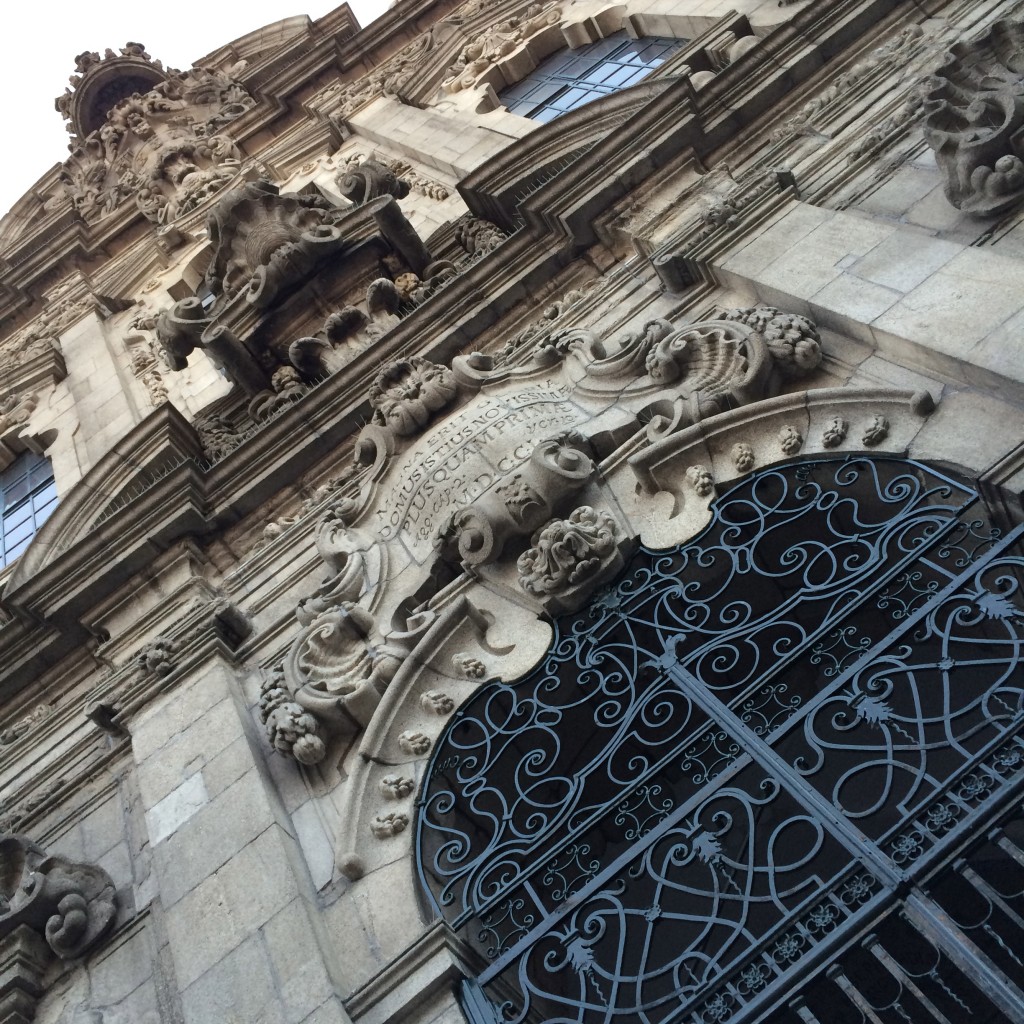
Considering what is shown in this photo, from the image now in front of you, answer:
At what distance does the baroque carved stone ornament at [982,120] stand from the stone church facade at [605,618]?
29mm

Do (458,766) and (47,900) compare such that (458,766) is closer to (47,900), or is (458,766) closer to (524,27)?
(47,900)

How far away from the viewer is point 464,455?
8.25 meters

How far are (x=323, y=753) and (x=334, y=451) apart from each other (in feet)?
11.2

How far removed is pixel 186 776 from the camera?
299 inches

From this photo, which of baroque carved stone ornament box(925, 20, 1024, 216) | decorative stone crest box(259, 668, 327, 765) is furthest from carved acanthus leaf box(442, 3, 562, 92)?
decorative stone crest box(259, 668, 327, 765)

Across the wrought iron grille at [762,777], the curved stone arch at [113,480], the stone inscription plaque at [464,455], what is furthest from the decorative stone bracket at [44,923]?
the curved stone arch at [113,480]

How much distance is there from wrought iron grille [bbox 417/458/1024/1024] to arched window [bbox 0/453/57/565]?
8.19 metres

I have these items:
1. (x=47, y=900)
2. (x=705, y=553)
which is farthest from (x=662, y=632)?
(x=47, y=900)

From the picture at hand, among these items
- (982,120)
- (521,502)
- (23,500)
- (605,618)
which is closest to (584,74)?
(23,500)

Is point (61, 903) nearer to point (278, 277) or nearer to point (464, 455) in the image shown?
point (464, 455)

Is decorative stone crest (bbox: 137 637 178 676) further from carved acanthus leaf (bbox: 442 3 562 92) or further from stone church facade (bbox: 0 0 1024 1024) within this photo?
carved acanthus leaf (bbox: 442 3 562 92)

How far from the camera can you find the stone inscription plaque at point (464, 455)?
26.5 feet

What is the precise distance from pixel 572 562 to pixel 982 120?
342 centimetres

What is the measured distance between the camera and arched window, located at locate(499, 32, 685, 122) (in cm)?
1477
